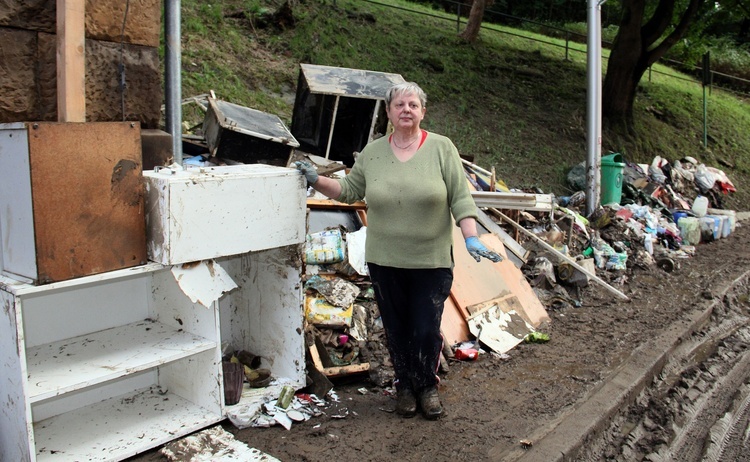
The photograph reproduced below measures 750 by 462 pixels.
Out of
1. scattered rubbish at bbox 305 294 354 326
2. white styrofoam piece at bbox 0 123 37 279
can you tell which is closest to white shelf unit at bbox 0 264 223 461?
white styrofoam piece at bbox 0 123 37 279

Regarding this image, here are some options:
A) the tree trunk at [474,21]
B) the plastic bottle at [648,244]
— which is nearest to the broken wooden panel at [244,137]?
the plastic bottle at [648,244]

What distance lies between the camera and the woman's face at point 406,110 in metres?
3.77

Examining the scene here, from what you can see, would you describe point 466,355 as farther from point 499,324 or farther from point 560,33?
point 560,33

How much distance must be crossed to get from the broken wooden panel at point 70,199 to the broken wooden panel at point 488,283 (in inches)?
115

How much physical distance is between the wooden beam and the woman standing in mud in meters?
1.30

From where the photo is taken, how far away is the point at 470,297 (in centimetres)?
559

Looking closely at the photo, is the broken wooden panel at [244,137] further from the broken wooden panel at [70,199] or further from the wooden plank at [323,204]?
the broken wooden panel at [70,199]

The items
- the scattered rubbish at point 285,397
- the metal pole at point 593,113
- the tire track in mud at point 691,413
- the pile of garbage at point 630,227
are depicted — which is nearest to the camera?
the tire track in mud at point 691,413

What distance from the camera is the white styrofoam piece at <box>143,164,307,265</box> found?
341cm

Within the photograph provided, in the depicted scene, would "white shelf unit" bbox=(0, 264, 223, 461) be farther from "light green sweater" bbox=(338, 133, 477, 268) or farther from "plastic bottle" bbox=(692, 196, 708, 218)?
"plastic bottle" bbox=(692, 196, 708, 218)

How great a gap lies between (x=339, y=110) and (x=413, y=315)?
183 inches

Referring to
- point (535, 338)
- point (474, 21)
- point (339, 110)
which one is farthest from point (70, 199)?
point (474, 21)

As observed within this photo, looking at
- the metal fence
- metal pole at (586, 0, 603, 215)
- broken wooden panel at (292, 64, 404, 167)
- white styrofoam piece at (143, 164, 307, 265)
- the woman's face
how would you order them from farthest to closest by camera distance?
the metal fence
metal pole at (586, 0, 603, 215)
broken wooden panel at (292, 64, 404, 167)
the woman's face
white styrofoam piece at (143, 164, 307, 265)

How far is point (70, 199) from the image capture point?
312 centimetres
